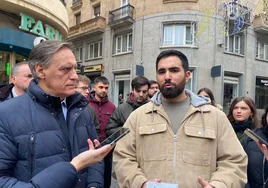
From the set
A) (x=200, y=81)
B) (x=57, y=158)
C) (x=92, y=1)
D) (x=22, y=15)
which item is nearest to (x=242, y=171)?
(x=57, y=158)

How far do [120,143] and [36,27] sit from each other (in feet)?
21.6

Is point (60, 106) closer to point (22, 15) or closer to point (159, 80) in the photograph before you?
point (159, 80)

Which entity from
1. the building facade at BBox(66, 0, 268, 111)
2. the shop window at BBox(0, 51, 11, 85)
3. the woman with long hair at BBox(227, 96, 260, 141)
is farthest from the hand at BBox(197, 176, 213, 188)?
the building facade at BBox(66, 0, 268, 111)

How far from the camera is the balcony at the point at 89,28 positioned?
19.0 meters

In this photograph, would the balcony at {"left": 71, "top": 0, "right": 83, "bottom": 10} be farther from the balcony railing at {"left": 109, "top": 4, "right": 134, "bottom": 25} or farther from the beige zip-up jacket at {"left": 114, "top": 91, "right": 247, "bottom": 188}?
the beige zip-up jacket at {"left": 114, "top": 91, "right": 247, "bottom": 188}

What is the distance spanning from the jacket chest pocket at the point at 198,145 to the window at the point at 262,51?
60.7ft

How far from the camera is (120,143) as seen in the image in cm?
225

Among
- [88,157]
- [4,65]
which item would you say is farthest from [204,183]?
[4,65]

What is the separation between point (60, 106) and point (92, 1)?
20765 mm

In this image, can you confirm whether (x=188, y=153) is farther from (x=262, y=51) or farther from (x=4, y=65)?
(x=262, y=51)

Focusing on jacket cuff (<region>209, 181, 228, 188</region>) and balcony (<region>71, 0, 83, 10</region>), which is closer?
jacket cuff (<region>209, 181, 228, 188</region>)

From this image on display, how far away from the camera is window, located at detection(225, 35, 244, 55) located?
1684 cm

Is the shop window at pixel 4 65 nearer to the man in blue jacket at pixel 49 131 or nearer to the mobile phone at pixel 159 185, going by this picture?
the man in blue jacket at pixel 49 131

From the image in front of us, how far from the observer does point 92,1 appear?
20.8 metres
